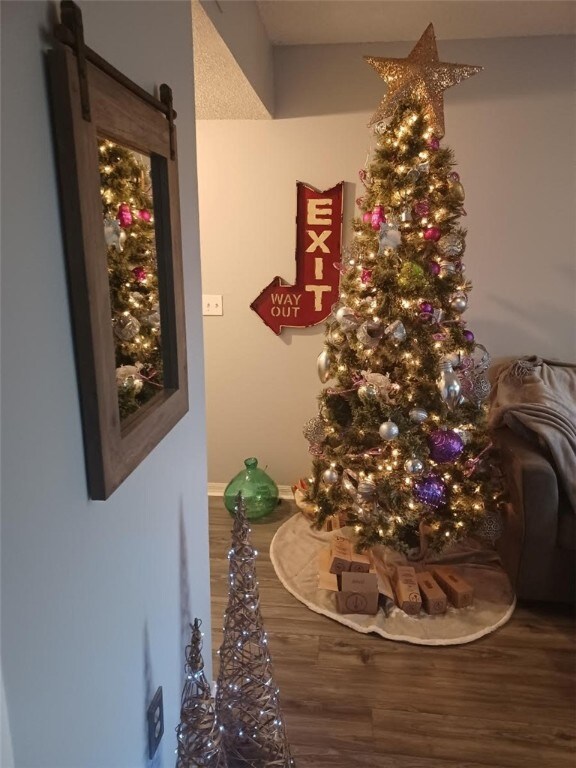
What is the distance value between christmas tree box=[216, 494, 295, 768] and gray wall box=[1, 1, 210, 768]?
186 mm

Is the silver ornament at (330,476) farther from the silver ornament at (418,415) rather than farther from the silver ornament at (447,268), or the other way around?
the silver ornament at (447,268)

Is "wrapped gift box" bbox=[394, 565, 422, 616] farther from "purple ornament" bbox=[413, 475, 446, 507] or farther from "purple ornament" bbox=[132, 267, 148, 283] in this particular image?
"purple ornament" bbox=[132, 267, 148, 283]

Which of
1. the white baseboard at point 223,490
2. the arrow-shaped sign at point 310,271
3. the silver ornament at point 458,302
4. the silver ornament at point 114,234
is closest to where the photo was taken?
the silver ornament at point 114,234

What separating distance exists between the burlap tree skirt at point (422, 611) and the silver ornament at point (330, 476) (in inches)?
17.8

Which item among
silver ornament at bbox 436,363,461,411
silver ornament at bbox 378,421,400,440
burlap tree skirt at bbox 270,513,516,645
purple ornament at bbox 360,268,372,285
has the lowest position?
burlap tree skirt at bbox 270,513,516,645

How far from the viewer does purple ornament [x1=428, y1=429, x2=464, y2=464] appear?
7.37 feet

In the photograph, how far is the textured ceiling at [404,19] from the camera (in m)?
2.26

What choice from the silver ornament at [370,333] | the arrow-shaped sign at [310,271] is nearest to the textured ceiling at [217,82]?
the arrow-shaped sign at [310,271]

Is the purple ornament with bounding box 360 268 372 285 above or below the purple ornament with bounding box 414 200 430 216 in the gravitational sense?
below

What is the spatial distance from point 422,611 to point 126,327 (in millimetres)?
1802

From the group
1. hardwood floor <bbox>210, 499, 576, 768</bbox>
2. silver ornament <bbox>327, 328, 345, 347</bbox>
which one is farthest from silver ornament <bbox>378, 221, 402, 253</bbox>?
hardwood floor <bbox>210, 499, 576, 768</bbox>

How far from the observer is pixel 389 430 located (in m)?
2.15

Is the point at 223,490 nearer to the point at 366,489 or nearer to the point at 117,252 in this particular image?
the point at 366,489

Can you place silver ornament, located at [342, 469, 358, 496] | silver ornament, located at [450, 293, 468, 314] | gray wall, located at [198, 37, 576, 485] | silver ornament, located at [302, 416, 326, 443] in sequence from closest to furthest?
silver ornament, located at [450, 293, 468, 314], silver ornament, located at [342, 469, 358, 496], silver ornament, located at [302, 416, 326, 443], gray wall, located at [198, 37, 576, 485]
